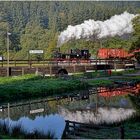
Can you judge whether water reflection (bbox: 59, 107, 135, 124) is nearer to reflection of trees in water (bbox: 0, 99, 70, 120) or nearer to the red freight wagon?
reflection of trees in water (bbox: 0, 99, 70, 120)

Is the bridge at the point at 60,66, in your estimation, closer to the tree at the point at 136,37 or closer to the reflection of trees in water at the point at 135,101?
the tree at the point at 136,37

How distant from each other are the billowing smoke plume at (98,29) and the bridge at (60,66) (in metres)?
12.2

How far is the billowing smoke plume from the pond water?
43.0 m

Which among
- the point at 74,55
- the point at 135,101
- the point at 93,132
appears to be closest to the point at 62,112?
the point at 135,101

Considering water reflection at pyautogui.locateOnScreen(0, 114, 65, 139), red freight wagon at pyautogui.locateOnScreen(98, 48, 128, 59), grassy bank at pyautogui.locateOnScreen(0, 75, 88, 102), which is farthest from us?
red freight wagon at pyautogui.locateOnScreen(98, 48, 128, 59)

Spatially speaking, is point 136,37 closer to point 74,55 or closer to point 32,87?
point 74,55

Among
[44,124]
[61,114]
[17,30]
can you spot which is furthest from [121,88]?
[17,30]

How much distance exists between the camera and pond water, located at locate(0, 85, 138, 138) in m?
23.4

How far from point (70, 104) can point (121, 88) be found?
12567 millimetres

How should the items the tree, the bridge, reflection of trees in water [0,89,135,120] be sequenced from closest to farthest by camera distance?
reflection of trees in water [0,89,135,120] → the bridge → the tree

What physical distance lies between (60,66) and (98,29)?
27166mm

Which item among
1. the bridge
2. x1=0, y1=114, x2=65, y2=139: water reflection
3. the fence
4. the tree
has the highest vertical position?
the tree

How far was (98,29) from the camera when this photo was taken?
8181 centimetres

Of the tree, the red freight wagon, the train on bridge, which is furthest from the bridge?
the red freight wagon
